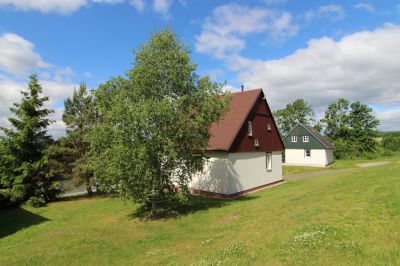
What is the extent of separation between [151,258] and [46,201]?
17806 mm

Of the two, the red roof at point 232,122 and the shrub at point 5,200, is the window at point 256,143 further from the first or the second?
the shrub at point 5,200

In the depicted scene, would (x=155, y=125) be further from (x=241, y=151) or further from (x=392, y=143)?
(x=392, y=143)

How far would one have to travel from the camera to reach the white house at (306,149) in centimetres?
4831

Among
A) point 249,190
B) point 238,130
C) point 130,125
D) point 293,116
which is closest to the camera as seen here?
point 130,125

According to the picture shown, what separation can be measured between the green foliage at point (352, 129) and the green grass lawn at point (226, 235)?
53165 millimetres

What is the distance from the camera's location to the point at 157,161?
15.1m

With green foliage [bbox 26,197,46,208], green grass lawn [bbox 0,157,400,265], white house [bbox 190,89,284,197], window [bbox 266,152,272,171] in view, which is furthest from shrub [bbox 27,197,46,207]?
window [bbox 266,152,272,171]

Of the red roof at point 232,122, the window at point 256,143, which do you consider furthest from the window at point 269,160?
the red roof at point 232,122

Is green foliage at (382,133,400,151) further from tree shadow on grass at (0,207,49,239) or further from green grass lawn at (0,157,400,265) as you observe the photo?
tree shadow on grass at (0,207,49,239)

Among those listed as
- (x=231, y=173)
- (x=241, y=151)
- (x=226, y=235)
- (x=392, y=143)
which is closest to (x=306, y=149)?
(x=241, y=151)

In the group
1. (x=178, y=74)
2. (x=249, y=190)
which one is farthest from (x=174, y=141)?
(x=249, y=190)

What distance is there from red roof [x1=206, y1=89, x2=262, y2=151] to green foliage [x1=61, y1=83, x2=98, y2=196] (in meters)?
10.4

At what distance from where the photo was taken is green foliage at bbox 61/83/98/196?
23703 mm

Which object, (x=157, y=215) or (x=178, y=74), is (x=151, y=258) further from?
(x=178, y=74)
